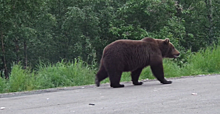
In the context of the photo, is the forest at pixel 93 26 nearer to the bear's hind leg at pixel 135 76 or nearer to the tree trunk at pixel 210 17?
the tree trunk at pixel 210 17

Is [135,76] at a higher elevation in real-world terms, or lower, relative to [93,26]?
lower

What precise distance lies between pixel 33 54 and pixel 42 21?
13.1 feet

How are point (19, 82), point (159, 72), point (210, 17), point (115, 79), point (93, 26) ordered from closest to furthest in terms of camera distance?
1. point (115, 79)
2. point (159, 72)
3. point (19, 82)
4. point (93, 26)
5. point (210, 17)

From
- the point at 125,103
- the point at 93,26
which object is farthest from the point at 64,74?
the point at 93,26

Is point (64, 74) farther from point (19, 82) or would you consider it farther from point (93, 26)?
point (93, 26)

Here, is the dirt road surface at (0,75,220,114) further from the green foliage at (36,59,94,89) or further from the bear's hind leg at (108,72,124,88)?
the green foliage at (36,59,94,89)

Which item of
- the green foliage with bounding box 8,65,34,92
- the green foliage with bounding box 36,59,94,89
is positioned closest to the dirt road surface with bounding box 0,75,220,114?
the green foliage with bounding box 8,65,34,92

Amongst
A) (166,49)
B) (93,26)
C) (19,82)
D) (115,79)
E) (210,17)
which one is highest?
(210,17)

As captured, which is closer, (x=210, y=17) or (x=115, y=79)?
(x=115, y=79)

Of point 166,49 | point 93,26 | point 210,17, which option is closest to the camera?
point 166,49

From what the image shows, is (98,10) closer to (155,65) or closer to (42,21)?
(42,21)

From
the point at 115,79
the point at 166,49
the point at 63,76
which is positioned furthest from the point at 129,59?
the point at 63,76

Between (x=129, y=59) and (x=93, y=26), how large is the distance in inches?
982

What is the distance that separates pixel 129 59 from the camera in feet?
31.7
